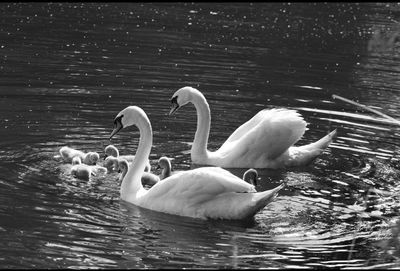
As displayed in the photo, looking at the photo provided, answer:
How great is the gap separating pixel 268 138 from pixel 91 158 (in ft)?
8.70

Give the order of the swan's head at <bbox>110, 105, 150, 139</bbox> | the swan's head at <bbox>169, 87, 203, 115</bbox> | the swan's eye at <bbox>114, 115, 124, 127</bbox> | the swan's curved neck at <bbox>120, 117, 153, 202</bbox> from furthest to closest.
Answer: the swan's head at <bbox>169, 87, 203, 115</bbox>
the swan's eye at <bbox>114, 115, 124, 127</bbox>
the swan's head at <bbox>110, 105, 150, 139</bbox>
the swan's curved neck at <bbox>120, 117, 153, 202</bbox>

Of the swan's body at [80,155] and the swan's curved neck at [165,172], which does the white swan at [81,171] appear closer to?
the swan's body at [80,155]

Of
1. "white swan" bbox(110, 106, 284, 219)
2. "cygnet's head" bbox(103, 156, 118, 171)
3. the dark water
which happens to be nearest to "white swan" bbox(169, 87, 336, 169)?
the dark water

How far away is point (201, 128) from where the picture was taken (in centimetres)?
1484

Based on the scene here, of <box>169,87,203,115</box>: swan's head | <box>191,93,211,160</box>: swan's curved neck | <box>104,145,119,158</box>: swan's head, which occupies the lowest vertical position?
<box>104,145,119,158</box>: swan's head

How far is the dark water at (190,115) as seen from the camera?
10.5m

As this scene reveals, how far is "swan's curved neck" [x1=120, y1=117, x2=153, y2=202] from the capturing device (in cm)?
1241

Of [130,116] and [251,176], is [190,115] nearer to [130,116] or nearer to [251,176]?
[130,116]

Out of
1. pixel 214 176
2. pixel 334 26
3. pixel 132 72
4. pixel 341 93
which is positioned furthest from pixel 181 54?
pixel 214 176

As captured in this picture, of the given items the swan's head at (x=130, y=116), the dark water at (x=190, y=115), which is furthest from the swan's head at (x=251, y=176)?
the swan's head at (x=130, y=116)

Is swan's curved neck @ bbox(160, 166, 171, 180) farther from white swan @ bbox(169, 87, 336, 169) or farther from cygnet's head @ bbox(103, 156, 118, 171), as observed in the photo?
white swan @ bbox(169, 87, 336, 169)

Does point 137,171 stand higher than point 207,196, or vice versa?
point 137,171

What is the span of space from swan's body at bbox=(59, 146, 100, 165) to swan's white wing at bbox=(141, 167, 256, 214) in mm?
1744

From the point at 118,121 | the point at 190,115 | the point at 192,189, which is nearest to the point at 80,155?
the point at 118,121
